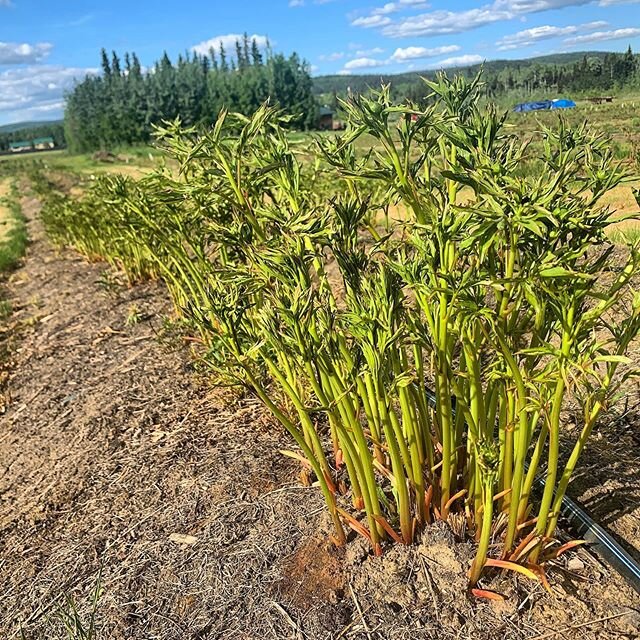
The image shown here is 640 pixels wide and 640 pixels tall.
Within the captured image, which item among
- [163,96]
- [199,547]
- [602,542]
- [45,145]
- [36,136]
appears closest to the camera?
[602,542]

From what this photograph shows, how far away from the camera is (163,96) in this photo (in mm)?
46969

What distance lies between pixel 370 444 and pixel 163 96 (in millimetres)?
50041

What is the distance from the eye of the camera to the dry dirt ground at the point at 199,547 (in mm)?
1661

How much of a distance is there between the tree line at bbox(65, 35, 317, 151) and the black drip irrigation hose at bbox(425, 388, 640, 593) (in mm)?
44242

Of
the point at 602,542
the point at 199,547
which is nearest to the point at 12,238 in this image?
the point at 199,547

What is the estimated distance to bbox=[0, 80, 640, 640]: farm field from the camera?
1.37m

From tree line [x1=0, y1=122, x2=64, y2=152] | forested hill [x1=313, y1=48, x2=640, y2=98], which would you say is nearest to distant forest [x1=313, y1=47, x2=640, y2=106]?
forested hill [x1=313, y1=48, x2=640, y2=98]

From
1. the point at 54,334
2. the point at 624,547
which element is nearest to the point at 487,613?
the point at 624,547

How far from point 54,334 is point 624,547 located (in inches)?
174

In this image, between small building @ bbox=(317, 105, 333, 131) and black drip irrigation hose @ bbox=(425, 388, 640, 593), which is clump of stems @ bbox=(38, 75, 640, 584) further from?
small building @ bbox=(317, 105, 333, 131)

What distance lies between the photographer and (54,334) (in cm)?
484

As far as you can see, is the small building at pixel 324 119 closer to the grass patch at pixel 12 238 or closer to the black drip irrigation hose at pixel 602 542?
the grass patch at pixel 12 238

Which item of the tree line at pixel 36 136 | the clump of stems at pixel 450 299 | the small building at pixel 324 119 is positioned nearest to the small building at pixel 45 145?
the tree line at pixel 36 136

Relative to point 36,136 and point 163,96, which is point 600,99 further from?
point 36,136
